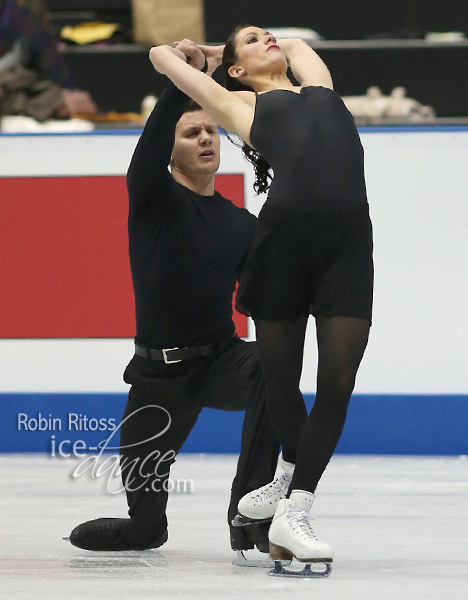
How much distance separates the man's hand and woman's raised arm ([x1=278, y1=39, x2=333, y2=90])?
178 millimetres

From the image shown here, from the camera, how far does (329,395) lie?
6.91 ft

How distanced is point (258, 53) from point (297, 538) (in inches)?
39.5

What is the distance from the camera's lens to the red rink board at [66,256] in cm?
417

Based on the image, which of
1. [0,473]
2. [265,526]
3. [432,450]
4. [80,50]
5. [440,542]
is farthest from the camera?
[80,50]

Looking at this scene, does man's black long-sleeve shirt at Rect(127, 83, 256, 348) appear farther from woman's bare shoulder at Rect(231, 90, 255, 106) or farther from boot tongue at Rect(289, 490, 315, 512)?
boot tongue at Rect(289, 490, 315, 512)

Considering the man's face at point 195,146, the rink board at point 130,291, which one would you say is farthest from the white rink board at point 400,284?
the man's face at point 195,146

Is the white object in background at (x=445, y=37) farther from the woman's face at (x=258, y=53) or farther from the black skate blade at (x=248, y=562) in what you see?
the black skate blade at (x=248, y=562)

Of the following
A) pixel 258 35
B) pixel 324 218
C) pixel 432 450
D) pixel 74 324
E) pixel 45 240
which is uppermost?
pixel 258 35

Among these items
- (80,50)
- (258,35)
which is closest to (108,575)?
(258,35)

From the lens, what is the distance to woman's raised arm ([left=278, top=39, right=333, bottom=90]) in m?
2.33

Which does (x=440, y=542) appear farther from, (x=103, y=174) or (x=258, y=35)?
(x=103, y=174)

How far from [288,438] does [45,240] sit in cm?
223

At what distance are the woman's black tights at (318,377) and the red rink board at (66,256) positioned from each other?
6.57ft

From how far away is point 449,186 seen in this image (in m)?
4.11
